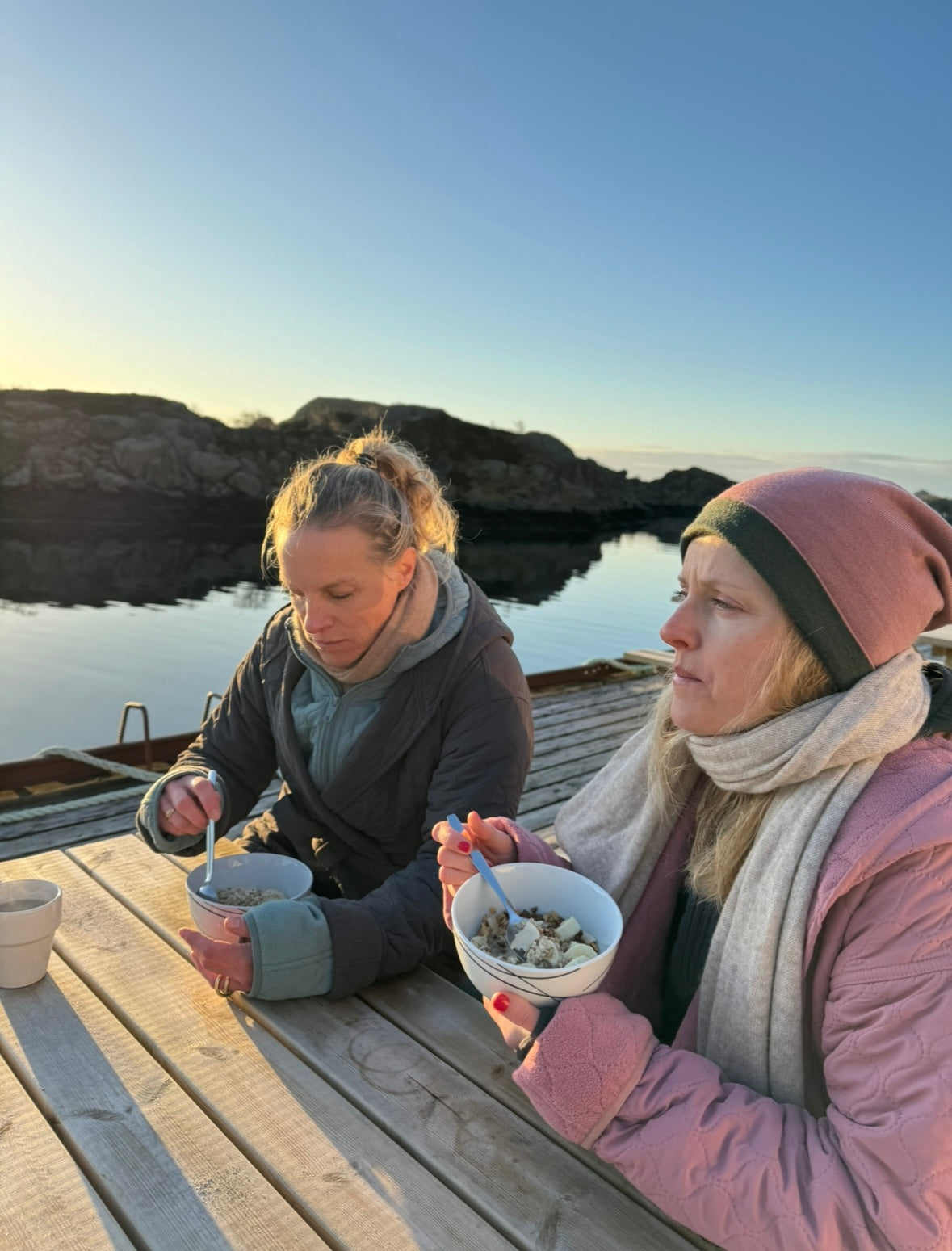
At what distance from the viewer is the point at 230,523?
3369 centimetres

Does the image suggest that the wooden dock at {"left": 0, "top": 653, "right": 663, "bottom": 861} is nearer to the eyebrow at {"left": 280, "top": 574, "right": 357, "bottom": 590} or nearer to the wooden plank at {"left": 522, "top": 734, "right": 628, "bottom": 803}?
the wooden plank at {"left": 522, "top": 734, "right": 628, "bottom": 803}

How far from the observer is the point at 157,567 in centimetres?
2455

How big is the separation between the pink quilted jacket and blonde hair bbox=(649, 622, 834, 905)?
0.50 feet

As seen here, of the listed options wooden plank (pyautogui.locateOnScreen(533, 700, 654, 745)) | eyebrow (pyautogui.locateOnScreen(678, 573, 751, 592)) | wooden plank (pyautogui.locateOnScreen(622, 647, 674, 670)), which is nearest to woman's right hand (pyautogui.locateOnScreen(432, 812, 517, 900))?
eyebrow (pyautogui.locateOnScreen(678, 573, 751, 592))

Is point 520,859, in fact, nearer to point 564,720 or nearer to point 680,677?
point 680,677

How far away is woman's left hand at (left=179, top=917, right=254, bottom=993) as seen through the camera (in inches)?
57.0

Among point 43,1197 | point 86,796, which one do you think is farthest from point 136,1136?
point 86,796

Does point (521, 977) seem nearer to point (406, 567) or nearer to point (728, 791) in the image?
point (728, 791)

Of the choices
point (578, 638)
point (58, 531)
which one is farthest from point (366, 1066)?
point (58, 531)

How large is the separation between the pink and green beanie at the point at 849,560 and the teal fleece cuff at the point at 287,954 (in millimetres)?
950

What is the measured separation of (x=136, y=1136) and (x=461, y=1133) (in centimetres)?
44

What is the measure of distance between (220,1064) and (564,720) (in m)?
4.24

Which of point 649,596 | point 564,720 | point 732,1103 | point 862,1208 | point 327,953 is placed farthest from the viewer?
point 649,596

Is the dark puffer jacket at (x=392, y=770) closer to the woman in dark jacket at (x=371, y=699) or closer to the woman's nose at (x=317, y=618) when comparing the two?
the woman in dark jacket at (x=371, y=699)
